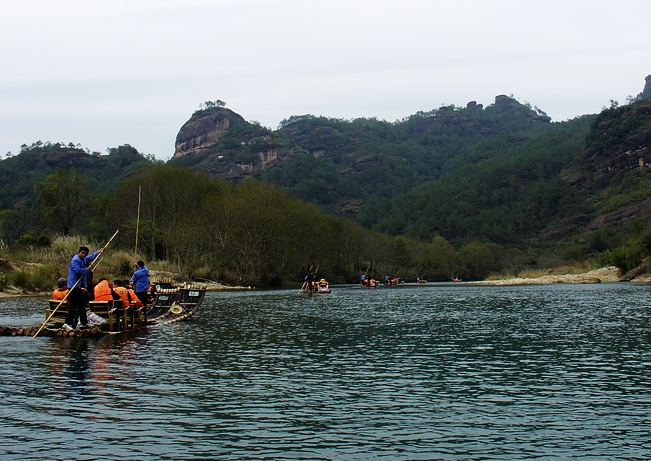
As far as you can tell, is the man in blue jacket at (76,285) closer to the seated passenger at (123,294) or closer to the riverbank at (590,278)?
the seated passenger at (123,294)

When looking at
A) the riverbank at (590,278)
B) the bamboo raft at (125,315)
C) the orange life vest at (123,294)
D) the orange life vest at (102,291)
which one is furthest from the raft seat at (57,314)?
the riverbank at (590,278)

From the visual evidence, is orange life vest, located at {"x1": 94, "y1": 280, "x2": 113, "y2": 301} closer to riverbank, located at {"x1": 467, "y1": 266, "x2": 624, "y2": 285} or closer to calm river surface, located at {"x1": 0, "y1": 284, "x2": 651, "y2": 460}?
calm river surface, located at {"x1": 0, "y1": 284, "x2": 651, "y2": 460}

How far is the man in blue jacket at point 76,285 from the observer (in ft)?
81.3

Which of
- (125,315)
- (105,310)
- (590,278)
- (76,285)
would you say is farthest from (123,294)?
(590,278)

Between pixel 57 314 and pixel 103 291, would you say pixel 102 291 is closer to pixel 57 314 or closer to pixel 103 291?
pixel 103 291

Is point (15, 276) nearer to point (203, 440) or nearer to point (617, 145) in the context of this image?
point (203, 440)

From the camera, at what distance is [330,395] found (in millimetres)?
15297

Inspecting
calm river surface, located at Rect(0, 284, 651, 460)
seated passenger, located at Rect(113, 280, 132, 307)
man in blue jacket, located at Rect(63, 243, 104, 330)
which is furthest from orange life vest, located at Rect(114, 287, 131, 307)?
man in blue jacket, located at Rect(63, 243, 104, 330)

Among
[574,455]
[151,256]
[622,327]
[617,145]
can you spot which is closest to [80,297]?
[574,455]

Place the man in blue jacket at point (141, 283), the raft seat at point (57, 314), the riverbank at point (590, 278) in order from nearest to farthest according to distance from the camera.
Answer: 1. the raft seat at point (57, 314)
2. the man in blue jacket at point (141, 283)
3. the riverbank at point (590, 278)

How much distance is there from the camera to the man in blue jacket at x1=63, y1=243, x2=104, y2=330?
81.3 ft

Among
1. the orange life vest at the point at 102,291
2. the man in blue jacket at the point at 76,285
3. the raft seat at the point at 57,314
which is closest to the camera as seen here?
the man in blue jacket at the point at 76,285

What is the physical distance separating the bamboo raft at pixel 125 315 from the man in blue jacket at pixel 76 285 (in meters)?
0.52

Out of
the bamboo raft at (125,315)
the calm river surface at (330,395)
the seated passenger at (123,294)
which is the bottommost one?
the calm river surface at (330,395)
